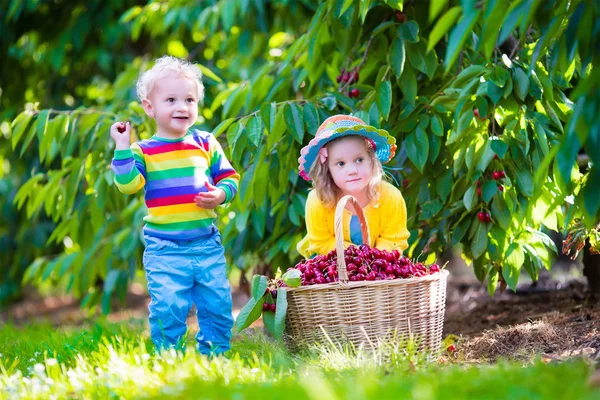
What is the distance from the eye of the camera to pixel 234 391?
196 centimetres

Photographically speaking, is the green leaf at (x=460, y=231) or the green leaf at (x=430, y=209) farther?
the green leaf at (x=430, y=209)

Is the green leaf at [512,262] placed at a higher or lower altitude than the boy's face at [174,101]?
lower

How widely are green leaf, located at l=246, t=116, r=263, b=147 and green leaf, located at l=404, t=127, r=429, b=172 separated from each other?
2.06 ft

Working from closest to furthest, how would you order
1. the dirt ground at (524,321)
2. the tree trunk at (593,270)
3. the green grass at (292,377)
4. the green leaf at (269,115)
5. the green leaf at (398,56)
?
the green grass at (292,377) < the dirt ground at (524,321) < the green leaf at (269,115) < the green leaf at (398,56) < the tree trunk at (593,270)

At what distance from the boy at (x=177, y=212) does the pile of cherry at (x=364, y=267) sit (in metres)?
0.40

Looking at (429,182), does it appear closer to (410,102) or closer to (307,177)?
(410,102)

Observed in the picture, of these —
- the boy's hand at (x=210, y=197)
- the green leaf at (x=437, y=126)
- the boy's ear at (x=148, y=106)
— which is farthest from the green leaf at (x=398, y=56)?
the boy's ear at (x=148, y=106)

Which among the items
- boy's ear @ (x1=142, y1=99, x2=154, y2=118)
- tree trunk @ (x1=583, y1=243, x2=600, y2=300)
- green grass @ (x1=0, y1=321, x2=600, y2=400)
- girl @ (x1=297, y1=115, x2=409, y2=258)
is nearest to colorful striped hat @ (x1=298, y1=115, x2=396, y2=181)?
girl @ (x1=297, y1=115, x2=409, y2=258)

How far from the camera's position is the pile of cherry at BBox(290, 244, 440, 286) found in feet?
9.48

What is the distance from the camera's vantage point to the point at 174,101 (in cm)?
308

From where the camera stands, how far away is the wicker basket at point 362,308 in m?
2.85

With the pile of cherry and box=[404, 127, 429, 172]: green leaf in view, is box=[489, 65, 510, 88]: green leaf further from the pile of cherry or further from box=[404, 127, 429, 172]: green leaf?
the pile of cherry

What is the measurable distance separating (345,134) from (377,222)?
394 millimetres

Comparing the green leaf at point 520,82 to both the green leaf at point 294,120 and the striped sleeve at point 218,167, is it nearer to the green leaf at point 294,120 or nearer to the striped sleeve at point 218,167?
the green leaf at point 294,120
